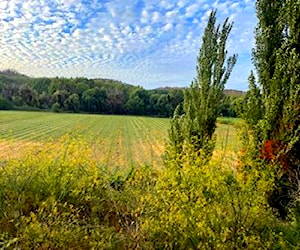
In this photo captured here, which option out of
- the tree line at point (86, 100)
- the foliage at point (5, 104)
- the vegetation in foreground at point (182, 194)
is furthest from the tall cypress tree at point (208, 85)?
the foliage at point (5, 104)

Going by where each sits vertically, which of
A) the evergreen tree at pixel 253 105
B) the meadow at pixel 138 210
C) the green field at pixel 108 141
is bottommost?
the green field at pixel 108 141

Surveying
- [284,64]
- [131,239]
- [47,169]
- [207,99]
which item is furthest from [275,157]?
[47,169]

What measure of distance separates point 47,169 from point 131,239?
8.25 ft

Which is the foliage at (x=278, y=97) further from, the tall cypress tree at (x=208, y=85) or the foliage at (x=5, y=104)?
the foliage at (x=5, y=104)

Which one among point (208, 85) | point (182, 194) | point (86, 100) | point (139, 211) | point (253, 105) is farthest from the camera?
point (86, 100)

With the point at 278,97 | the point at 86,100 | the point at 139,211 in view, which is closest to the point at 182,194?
the point at 139,211

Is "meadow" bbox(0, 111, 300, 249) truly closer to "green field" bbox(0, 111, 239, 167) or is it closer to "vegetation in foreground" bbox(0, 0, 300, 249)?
"vegetation in foreground" bbox(0, 0, 300, 249)

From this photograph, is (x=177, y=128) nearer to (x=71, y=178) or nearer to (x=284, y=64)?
(x=284, y=64)

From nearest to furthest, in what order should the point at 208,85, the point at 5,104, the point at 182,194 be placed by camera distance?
the point at 182,194, the point at 208,85, the point at 5,104

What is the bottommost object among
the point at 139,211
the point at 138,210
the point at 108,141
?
the point at 108,141

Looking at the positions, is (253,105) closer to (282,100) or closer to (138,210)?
(282,100)

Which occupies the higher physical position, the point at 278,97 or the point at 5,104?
the point at 278,97

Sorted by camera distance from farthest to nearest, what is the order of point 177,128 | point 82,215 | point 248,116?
point 177,128, point 248,116, point 82,215

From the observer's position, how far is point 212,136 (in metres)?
10.0
